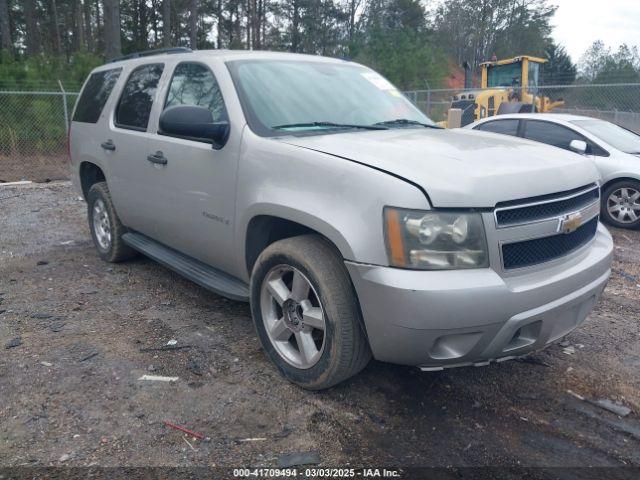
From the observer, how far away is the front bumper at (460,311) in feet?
8.20

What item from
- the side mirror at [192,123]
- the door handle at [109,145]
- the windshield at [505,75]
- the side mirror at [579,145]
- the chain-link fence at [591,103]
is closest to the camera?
the side mirror at [192,123]

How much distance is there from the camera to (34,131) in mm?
13984

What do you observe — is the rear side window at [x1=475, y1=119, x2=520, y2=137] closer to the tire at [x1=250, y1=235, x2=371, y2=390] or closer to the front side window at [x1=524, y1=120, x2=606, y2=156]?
the front side window at [x1=524, y1=120, x2=606, y2=156]

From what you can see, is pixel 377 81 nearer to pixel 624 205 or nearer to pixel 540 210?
pixel 540 210

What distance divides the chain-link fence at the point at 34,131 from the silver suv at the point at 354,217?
1065 cm

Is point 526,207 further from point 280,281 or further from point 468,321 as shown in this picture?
point 280,281

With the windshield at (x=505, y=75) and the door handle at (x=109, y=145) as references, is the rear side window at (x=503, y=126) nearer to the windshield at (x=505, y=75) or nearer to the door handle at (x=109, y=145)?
the door handle at (x=109, y=145)

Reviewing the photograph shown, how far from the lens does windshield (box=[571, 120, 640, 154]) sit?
7934mm

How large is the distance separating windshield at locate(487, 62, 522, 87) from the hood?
15915 mm

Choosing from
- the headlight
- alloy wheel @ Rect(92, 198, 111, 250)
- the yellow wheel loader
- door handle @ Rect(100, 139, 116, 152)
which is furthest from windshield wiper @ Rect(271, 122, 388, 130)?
the yellow wheel loader

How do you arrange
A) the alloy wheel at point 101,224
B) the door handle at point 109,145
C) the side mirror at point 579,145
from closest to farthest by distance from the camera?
1. the door handle at point 109,145
2. the alloy wheel at point 101,224
3. the side mirror at point 579,145

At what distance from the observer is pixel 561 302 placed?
279 cm

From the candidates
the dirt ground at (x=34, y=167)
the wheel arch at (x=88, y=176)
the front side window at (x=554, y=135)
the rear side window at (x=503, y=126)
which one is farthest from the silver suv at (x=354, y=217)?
the dirt ground at (x=34, y=167)

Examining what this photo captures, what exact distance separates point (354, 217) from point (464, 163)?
2.03 feet
